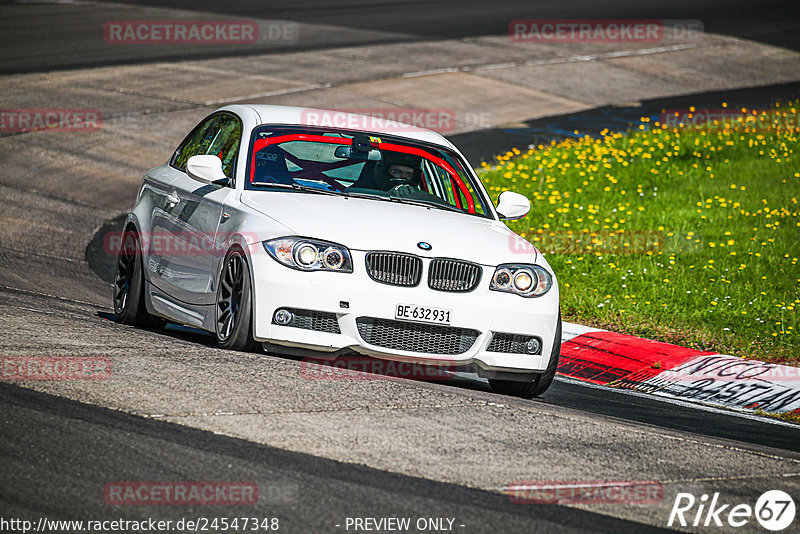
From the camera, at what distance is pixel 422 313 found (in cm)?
734

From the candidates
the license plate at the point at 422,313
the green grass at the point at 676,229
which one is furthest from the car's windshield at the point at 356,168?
the green grass at the point at 676,229

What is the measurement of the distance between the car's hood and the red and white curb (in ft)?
6.75

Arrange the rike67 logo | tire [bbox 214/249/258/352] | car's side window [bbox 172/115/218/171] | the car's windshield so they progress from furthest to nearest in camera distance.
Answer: car's side window [bbox 172/115/218/171], the car's windshield, tire [bbox 214/249/258/352], the rike67 logo

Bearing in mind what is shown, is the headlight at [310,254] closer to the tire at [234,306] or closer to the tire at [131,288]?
the tire at [234,306]

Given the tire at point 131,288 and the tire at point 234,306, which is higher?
the tire at point 234,306

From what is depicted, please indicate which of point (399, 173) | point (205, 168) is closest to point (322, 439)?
point (205, 168)

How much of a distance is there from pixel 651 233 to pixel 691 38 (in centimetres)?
1908

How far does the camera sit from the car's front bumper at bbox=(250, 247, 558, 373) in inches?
285

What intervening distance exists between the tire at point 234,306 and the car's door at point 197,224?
6.4 inches

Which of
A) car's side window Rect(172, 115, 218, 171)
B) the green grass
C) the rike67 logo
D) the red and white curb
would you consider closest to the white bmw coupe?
car's side window Rect(172, 115, 218, 171)

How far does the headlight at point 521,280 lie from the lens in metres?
7.63

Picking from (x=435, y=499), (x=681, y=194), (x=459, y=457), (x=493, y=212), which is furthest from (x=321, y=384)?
(x=681, y=194)

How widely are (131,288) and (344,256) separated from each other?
2.49m

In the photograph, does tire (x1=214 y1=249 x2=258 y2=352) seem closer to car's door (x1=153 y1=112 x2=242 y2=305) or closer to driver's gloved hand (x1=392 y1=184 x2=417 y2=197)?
car's door (x1=153 y1=112 x2=242 y2=305)
